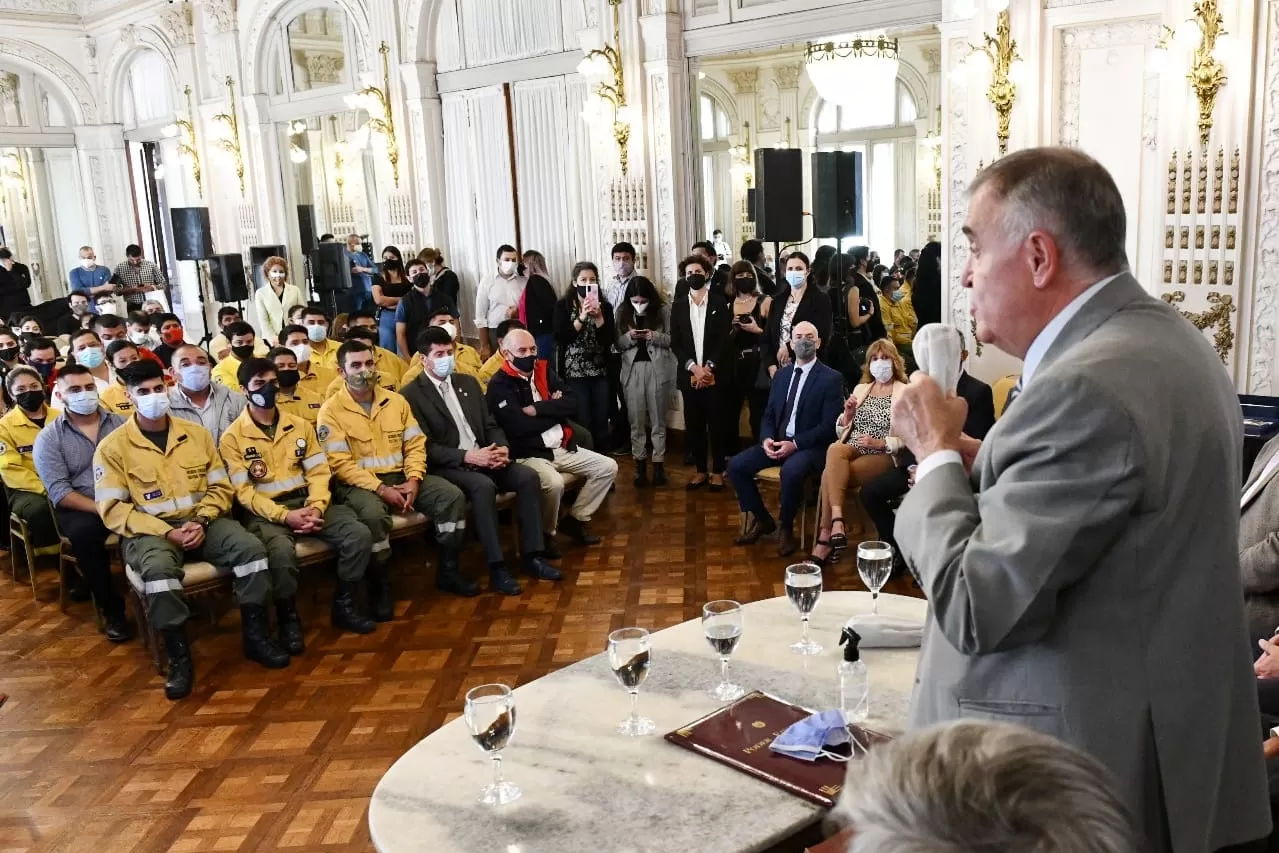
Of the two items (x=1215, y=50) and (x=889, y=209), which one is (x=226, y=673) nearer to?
(x=1215, y=50)

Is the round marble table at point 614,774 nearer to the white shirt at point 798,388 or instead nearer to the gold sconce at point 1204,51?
the white shirt at point 798,388

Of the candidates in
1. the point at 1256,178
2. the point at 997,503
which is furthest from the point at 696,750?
the point at 1256,178

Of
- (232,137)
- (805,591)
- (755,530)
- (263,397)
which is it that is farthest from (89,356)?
(232,137)

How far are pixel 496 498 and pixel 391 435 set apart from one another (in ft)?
1.94

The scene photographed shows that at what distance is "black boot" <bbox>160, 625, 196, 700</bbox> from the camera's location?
4.19 meters

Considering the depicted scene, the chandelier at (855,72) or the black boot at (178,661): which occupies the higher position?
the chandelier at (855,72)

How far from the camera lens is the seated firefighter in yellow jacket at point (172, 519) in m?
4.26

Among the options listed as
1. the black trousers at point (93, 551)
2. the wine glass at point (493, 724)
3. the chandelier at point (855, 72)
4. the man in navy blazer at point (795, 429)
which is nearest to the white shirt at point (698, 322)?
the man in navy blazer at point (795, 429)

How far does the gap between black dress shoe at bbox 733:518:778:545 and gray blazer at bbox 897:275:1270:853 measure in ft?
13.8

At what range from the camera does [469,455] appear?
5320mm

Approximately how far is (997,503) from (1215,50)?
15.0ft

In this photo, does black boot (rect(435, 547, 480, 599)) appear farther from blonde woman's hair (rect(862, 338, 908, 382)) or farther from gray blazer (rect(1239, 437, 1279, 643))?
gray blazer (rect(1239, 437, 1279, 643))

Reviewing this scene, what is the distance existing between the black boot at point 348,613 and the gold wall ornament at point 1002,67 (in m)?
4.01

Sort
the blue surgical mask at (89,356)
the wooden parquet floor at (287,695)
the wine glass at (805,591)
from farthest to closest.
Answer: the blue surgical mask at (89,356) → the wooden parquet floor at (287,695) → the wine glass at (805,591)
